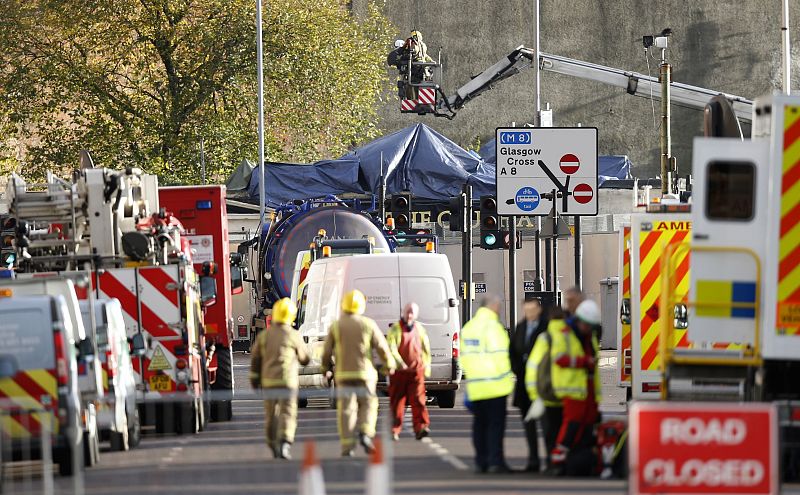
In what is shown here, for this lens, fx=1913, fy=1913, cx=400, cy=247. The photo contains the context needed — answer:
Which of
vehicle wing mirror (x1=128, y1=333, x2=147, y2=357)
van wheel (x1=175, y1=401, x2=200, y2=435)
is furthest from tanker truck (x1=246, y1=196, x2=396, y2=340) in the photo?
vehicle wing mirror (x1=128, y1=333, x2=147, y2=357)

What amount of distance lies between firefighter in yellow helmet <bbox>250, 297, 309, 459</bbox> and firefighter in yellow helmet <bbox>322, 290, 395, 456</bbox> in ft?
1.13

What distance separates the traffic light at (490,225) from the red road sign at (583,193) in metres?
1.59

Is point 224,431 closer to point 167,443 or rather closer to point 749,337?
point 167,443

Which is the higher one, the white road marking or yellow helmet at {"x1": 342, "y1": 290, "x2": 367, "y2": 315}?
yellow helmet at {"x1": 342, "y1": 290, "x2": 367, "y2": 315}

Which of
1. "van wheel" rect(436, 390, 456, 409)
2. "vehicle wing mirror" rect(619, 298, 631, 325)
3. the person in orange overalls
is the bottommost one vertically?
"van wheel" rect(436, 390, 456, 409)

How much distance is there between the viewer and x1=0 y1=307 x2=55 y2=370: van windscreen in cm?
1764

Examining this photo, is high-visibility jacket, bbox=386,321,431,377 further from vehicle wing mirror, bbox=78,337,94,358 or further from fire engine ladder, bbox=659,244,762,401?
fire engine ladder, bbox=659,244,762,401

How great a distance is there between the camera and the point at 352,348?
61.3ft

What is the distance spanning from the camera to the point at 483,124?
71875mm

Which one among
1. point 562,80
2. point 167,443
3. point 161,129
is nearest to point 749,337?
point 167,443

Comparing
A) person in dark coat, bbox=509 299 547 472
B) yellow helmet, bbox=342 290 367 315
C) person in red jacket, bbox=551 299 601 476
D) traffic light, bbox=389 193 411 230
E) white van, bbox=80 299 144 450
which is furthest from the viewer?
traffic light, bbox=389 193 411 230

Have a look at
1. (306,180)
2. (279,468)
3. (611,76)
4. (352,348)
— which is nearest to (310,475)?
(279,468)

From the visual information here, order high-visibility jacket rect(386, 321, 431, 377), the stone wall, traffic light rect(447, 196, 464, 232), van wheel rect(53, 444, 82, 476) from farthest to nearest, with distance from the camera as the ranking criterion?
the stone wall → traffic light rect(447, 196, 464, 232) → high-visibility jacket rect(386, 321, 431, 377) → van wheel rect(53, 444, 82, 476)

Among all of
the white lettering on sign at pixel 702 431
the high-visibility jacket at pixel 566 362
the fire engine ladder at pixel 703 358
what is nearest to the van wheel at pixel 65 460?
the high-visibility jacket at pixel 566 362
